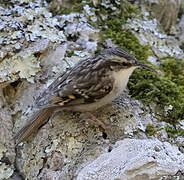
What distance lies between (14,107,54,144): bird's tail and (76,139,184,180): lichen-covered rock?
1.65 ft

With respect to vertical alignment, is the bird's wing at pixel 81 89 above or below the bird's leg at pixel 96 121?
above

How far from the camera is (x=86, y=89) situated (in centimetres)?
216

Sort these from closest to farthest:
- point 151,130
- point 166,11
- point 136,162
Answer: point 136,162, point 151,130, point 166,11

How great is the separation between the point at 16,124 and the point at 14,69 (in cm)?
37

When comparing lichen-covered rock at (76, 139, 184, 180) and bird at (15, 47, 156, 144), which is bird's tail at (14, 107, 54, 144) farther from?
lichen-covered rock at (76, 139, 184, 180)

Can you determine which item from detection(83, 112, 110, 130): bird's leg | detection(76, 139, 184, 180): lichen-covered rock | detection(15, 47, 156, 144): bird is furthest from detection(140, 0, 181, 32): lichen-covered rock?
detection(76, 139, 184, 180): lichen-covered rock

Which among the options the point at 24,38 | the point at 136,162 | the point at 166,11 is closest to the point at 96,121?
the point at 136,162

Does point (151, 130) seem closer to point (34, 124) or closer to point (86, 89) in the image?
point (86, 89)

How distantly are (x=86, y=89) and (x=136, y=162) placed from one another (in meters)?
0.69

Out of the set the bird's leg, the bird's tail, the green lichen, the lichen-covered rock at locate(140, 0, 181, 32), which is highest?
the lichen-covered rock at locate(140, 0, 181, 32)

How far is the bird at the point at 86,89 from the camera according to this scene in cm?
214

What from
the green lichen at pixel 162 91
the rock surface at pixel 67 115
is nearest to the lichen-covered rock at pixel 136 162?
the rock surface at pixel 67 115

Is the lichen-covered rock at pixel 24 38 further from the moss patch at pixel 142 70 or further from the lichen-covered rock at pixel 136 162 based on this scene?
the lichen-covered rock at pixel 136 162

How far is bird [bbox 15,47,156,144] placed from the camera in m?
2.14
